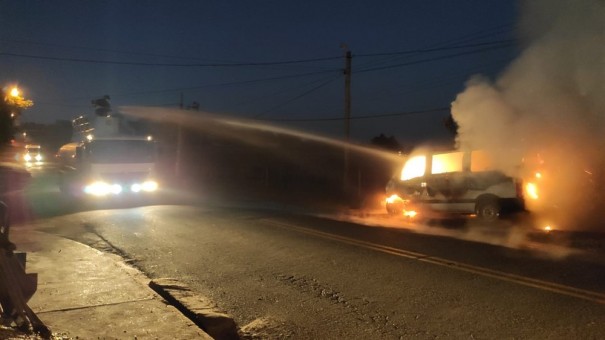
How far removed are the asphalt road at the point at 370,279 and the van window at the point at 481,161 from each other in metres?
2.24

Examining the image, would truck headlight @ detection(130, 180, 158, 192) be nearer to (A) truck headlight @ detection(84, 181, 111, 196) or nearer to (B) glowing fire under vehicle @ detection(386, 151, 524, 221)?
(A) truck headlight @ detection(84, 181, 111, 196)

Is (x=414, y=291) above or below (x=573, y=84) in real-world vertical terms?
below

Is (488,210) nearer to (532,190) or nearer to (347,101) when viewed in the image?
(532,190)

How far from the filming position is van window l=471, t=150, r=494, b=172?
14609 millimetres

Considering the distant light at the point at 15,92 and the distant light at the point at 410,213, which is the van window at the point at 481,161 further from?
the distant light at the point at 15,92

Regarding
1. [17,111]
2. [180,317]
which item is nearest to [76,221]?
[180,317]

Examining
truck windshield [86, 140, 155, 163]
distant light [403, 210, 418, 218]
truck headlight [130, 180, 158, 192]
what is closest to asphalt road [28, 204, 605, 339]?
distant light [403, 210, 418, 218]

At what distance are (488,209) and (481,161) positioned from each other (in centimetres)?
115

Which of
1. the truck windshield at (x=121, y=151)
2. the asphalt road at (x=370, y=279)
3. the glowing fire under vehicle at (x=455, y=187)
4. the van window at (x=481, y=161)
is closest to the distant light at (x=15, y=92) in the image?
the truck windshield at (x=121, y=151)

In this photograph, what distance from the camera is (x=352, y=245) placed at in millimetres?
10828

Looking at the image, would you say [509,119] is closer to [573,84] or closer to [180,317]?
[573,84]

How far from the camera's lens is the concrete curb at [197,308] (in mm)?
6180

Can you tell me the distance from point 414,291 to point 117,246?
20.3 feet

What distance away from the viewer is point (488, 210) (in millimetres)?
14602
